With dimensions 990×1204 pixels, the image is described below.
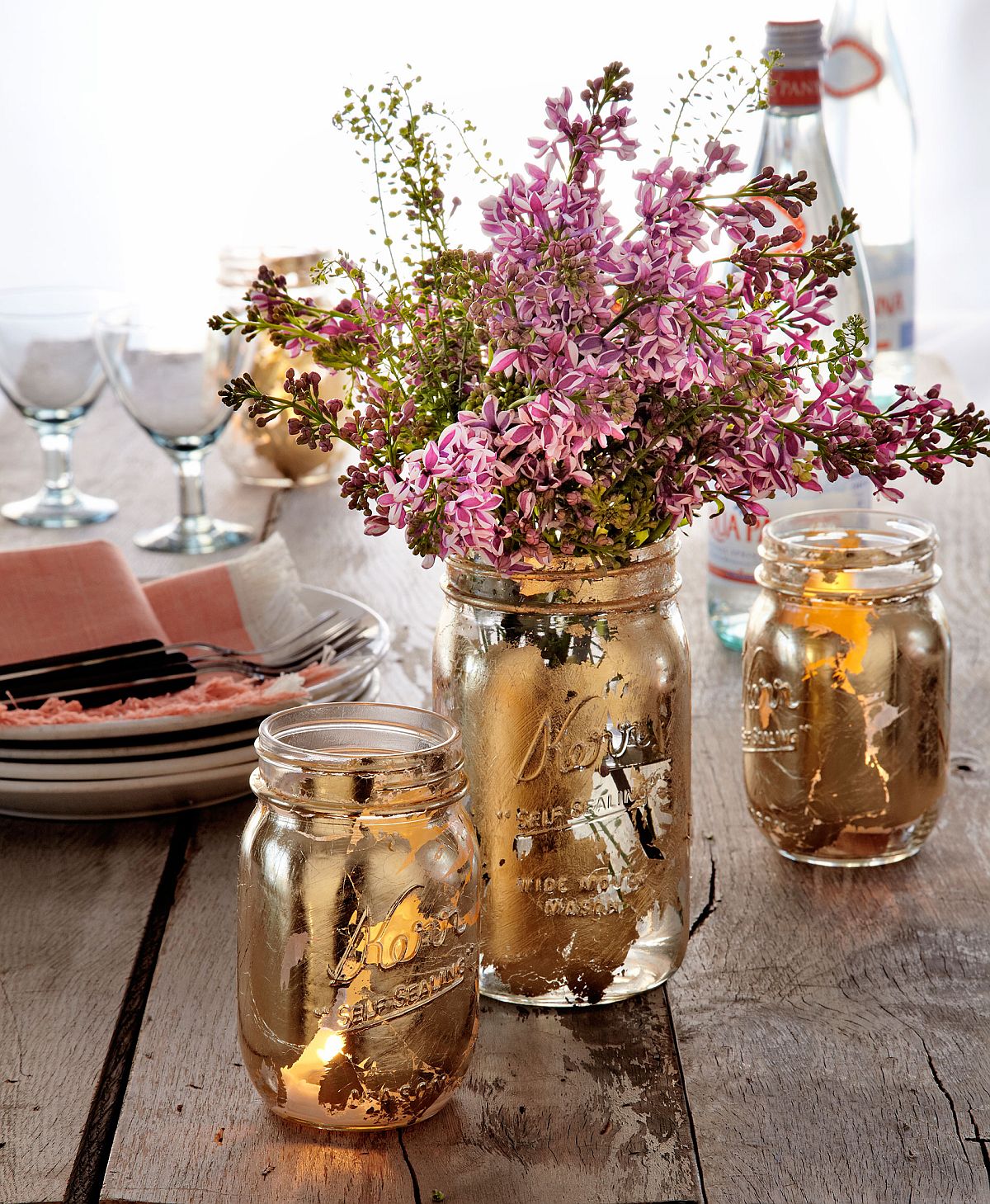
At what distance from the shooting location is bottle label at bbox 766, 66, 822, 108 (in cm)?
98

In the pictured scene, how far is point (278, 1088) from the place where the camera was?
51 cm

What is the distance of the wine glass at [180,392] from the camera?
1.24 metres

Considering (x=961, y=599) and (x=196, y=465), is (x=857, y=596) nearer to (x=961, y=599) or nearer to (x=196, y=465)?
(x=961, y=599)

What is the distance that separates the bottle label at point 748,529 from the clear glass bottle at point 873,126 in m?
0.46

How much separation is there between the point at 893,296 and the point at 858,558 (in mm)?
707

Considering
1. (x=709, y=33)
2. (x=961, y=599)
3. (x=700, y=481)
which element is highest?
(x=709, y=33)

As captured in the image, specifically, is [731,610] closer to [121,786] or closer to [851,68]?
[121,786]

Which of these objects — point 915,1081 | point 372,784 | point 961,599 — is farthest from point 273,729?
point 961,599

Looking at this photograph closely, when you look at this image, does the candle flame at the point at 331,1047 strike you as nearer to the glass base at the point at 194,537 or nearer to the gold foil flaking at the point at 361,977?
the gold foil flaking at the point at 361,977

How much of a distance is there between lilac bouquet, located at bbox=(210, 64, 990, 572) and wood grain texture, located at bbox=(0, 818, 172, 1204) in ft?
0.80

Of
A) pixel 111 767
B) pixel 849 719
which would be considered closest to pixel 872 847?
pixel 849 719

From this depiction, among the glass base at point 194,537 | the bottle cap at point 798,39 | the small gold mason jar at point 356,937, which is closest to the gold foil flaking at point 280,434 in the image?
the glass base at point 194,537

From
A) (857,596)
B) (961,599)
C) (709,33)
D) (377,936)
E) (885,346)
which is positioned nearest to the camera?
(377,936)

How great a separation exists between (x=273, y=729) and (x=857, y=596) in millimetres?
307
